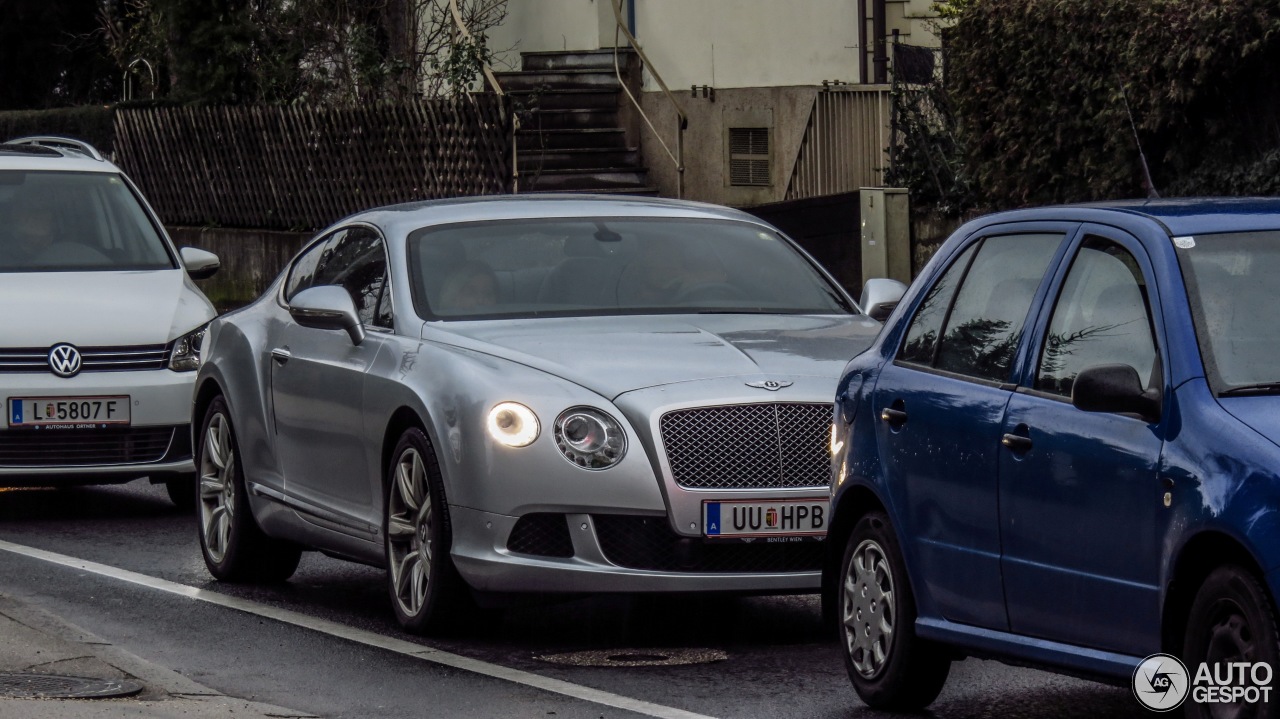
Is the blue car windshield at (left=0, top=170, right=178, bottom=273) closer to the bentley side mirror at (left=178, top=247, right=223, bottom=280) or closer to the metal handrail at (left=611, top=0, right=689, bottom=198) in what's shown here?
the bentley side mirror at (left=178, top=247, right=223, bottom=280)

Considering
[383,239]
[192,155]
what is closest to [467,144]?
[192,155]

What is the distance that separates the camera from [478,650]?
341 inches

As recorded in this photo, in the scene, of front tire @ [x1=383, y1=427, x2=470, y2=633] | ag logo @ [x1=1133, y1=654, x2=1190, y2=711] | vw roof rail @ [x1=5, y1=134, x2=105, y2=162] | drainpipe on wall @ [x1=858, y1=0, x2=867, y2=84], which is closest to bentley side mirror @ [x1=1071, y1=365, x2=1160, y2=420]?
ag logo @ [x1=1133, y1=654, x2=1190, y2=711]

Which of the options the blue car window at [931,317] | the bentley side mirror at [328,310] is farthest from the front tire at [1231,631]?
the bentley side mirror at [328,310]

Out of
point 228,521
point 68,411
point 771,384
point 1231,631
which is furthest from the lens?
point 68,411

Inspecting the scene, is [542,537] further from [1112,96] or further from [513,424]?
[1112,96]

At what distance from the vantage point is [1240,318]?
614 cm

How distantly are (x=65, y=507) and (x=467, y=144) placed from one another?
11.3 meters

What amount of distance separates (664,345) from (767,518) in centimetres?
90

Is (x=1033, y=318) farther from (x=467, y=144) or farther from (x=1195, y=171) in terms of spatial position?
(x=467, y=144)

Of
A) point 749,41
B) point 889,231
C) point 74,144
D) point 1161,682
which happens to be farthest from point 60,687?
point 749,41

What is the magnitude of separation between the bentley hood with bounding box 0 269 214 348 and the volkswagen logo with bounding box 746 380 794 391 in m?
5.37

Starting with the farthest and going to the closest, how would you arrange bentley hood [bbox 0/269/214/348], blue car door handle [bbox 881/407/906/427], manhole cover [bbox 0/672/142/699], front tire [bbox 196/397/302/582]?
bentley hood [bbox 0/269/214/348]
front tire [bbox 196/397/302/582]
manhole cover [bbox 0/672/142/699]
blue car door handle [bbox 881/407/906/427]

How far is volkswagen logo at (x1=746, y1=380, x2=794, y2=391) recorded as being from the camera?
8602 mm
